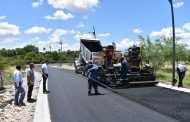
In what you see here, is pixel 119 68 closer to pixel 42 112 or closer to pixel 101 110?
pixel 101 110

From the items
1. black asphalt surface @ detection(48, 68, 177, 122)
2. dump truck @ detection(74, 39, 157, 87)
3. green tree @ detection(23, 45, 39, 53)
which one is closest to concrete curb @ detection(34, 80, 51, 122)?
black asphalt surface @ detection(48, 68, 177, 122)

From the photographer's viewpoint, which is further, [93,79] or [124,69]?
[124,69]

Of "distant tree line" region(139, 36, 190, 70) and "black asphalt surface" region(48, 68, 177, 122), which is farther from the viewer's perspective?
"distant tree line" region(139, 36, 190, 70)

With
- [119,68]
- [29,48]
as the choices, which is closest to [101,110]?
[119,68]

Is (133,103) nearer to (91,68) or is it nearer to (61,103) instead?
(61,103)

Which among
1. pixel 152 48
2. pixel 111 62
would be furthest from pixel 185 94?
pixel 152 48

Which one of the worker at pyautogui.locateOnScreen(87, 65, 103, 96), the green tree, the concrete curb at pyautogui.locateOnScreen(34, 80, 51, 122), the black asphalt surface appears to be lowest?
the concrete curb at pyautogui.locateOnScreen(34, 80, 51, 122)

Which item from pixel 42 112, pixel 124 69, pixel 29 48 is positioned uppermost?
pixel 29 48

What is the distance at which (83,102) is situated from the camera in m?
16.9

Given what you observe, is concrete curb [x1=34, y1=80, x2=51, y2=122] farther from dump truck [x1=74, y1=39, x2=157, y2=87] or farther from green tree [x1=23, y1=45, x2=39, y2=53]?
green tree [x1=23, y1=45, x2=39, y2=53]

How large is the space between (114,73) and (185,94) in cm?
677

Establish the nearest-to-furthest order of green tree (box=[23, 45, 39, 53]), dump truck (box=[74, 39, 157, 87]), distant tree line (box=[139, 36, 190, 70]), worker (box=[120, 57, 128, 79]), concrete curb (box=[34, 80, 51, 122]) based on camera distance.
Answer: concrete curb (box=[34, 80, 51, 122]) < worker (box=[120, 57, 128, 79]) < dump truck (box=[74, 39, 157, 87]) < distant tree line (box=[139, 36, 190, 70]) < green tree (box=[23, 45, 39, 53])

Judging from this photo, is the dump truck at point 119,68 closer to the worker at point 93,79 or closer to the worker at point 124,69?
the worker at point 124,69

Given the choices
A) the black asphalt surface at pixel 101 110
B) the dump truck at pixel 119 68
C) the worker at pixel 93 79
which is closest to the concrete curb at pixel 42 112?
the black asphalt surface at pixel 101 110
